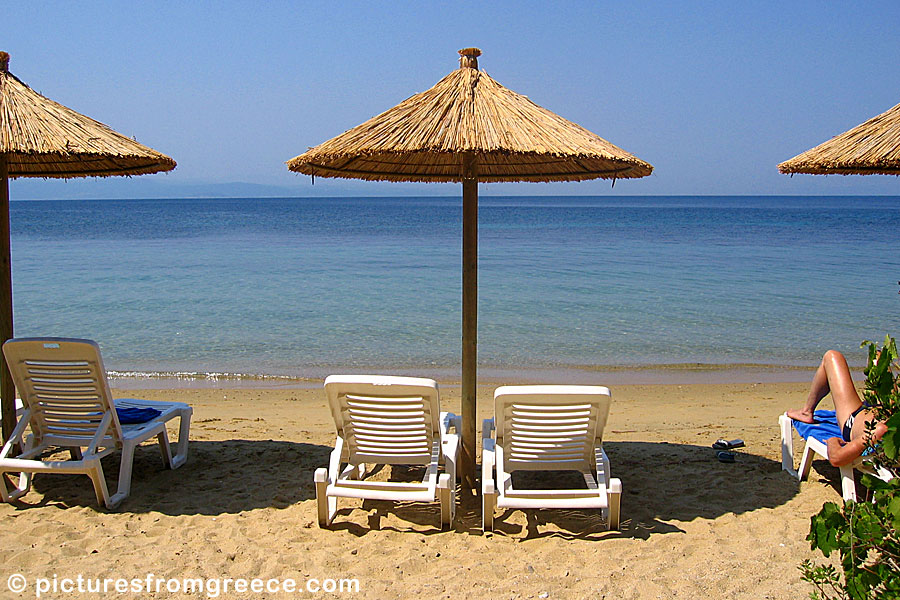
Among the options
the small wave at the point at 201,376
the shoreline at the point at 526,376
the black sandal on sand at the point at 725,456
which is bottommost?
the shoreline at the point at 526,376

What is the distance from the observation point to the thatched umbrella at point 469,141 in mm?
3619

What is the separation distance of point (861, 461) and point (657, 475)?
1.23m

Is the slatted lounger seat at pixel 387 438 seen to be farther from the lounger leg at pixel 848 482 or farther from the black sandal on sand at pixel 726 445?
the black sandal on sand at pixel 726 445

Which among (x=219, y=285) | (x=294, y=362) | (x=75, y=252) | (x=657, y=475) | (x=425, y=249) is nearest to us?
(x=657, y=475)

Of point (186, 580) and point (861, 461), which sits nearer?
point (186, 580)

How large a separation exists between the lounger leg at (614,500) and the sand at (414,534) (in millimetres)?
86

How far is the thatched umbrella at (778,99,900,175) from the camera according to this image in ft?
14.2

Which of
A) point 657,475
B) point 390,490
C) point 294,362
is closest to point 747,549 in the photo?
A: point 657,475

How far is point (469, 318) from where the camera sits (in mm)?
4234

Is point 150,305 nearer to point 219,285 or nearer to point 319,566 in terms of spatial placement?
point 219,285

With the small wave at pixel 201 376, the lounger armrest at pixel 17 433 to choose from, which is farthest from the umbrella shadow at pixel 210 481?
the small wave at pixel 201 376

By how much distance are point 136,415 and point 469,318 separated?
2234 millimetres

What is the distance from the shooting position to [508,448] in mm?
3930

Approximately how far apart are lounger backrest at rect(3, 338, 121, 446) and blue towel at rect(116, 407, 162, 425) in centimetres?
33
